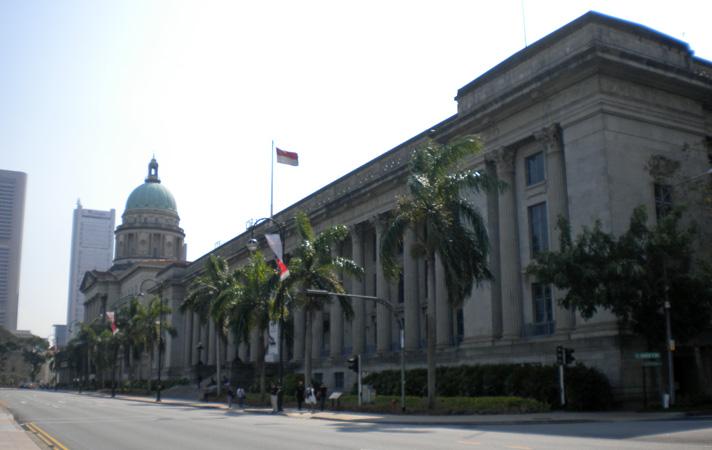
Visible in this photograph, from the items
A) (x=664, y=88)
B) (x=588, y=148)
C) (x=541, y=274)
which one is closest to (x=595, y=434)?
(x=541, y=274)

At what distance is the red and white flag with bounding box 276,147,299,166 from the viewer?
5131cm

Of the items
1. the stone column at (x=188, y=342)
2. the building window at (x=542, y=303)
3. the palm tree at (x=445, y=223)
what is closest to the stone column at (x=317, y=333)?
the building window at (x=542, y=303)

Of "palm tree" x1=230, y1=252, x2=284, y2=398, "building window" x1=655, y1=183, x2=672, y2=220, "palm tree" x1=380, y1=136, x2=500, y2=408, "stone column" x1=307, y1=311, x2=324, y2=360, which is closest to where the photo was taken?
"palm tree" x1=380, y1=136, x2=500, y2=408

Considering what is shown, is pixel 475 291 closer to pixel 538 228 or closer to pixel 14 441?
pixel 538 228

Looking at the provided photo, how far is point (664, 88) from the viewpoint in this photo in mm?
37875

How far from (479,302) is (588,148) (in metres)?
Answer: 11.0

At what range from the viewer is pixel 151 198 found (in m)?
149

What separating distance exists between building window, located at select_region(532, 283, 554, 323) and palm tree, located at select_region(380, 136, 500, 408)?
5471 millimetres

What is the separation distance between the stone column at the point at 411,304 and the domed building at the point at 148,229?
333 feet

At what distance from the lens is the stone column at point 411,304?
164ft

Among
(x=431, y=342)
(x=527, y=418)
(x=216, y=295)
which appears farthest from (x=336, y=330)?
(x=527, y=418)

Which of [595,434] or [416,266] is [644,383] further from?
[416,266]

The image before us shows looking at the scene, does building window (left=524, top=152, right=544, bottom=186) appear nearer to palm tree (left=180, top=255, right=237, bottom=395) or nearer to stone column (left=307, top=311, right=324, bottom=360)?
palm tree (left=180, top=255, right=237, bottom=395)

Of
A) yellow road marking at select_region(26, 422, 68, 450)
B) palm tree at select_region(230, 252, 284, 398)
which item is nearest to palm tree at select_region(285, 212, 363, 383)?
palm tree at select_region(230, 252, 284, 398)
